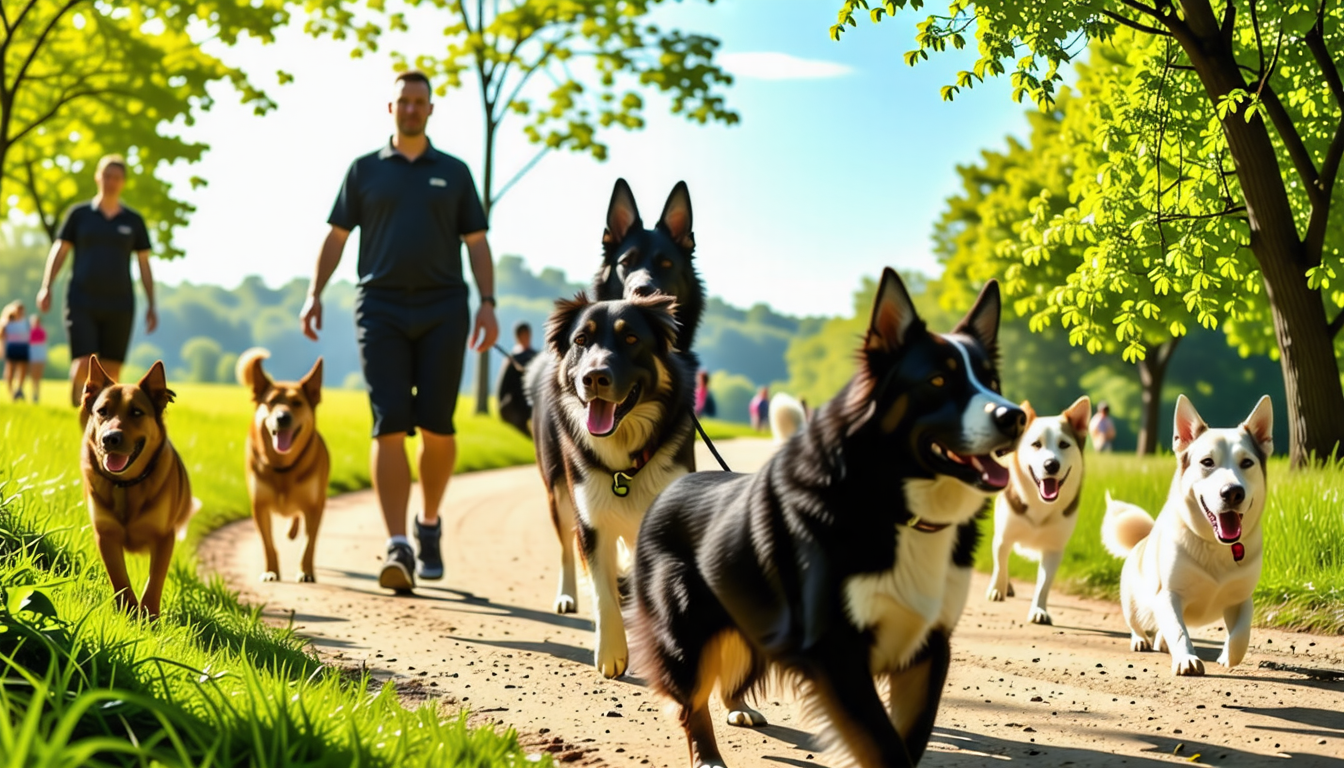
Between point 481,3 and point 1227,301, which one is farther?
point 481,3

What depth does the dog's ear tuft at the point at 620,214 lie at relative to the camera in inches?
225

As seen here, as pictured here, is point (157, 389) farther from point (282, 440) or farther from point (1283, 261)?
point (1283, 261)

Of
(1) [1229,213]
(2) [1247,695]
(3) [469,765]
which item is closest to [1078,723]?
(2) [1247,695]

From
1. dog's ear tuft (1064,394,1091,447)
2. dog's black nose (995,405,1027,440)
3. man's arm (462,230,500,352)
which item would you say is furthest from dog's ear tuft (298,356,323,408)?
dog's black nose (995,405,1027,440)

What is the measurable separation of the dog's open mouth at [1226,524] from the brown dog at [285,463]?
17.6 feet

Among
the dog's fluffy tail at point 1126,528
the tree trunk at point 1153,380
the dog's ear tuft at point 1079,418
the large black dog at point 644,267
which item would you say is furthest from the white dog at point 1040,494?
the tree trunk at point 1153,380

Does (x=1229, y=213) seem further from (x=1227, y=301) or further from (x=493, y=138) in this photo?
(x=493, y=138)

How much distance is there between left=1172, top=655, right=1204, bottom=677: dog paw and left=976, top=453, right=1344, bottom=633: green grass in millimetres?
1715

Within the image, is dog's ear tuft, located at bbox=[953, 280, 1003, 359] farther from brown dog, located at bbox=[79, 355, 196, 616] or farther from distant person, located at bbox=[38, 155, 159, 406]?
distant person, located at bbox=[38, 155, 159, 406]

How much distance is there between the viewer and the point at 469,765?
3275 millimetres

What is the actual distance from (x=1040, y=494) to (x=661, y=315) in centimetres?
300

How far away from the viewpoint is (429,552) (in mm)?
7582

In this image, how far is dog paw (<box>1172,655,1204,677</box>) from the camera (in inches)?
197

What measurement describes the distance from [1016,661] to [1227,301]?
4.15 meters
